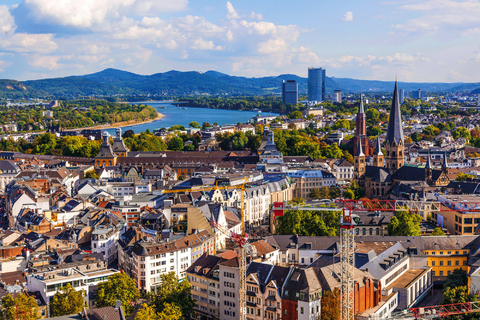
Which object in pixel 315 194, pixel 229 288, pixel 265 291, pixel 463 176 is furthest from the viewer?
pixel 463 176

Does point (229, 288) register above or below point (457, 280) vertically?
above

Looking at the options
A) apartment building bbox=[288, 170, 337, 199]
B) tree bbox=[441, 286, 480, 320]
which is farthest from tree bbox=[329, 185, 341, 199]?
tree bbox=[441, 286, 480, 320]

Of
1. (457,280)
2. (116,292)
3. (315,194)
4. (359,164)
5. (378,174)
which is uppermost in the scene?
(359,164)

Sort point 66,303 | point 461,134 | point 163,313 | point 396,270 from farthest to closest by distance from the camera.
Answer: point 461,134 < point 396,270 < point 66,303 < point 163,313

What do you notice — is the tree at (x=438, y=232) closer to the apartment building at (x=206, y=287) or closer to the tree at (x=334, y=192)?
the apartment building at (x=206, y=287)

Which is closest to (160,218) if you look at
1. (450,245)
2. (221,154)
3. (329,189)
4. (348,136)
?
(450,245)

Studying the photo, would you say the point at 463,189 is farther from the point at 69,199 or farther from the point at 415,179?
the point at 69,199

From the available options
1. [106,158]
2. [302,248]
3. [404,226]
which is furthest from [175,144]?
[302,248]

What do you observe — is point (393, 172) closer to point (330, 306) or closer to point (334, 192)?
point (334, 192)

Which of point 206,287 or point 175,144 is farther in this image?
point 175,144
